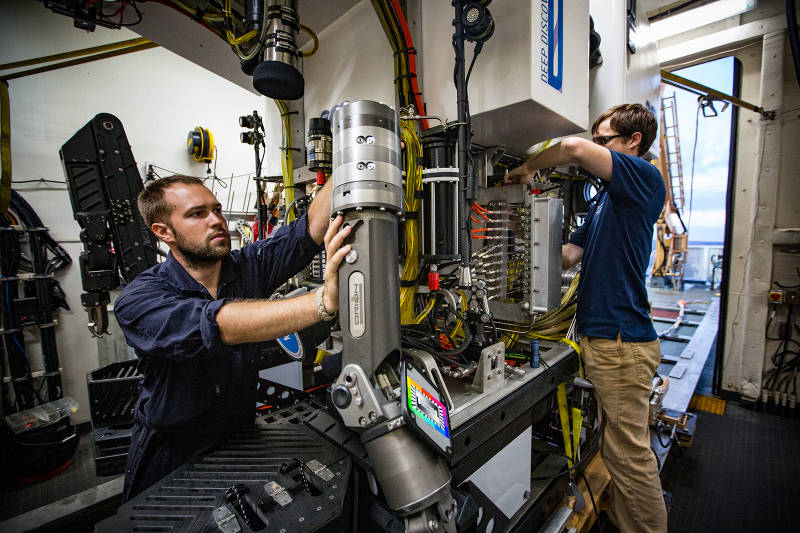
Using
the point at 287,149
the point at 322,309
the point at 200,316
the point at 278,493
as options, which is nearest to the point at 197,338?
the point at 200,316

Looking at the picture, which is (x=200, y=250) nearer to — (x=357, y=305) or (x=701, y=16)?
(x=357, y=305)

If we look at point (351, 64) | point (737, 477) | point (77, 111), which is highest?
point (77, 111)

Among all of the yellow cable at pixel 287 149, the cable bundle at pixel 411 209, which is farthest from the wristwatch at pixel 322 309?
the yellow cable at pixel 287 149

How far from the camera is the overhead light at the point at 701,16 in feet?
10.3

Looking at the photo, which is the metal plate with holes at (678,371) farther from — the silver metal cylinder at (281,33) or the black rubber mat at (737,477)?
the silver metal cylinder at (281,33)

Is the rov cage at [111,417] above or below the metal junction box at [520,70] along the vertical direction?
below

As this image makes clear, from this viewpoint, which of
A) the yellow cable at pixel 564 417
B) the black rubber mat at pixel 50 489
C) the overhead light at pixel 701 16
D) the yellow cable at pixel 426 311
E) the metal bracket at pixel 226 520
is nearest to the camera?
the metal bracket at pixel 226 520

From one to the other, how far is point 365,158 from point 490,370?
2.96ft

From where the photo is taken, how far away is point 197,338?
0.95 metres

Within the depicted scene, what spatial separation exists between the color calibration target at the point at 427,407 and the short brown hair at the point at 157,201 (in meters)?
1.15

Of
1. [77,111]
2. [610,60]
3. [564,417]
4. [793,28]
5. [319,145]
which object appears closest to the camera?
[319,145]

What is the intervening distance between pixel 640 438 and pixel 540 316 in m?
0.74

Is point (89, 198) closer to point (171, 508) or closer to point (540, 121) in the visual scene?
point (171, 508)

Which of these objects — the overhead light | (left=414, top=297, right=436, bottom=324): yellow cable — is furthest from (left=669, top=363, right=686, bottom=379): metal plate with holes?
(left=414, top=297, right=436, bottom=324): yellow cable
